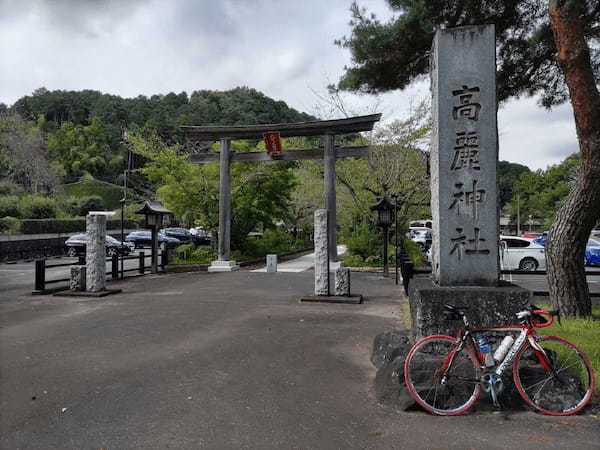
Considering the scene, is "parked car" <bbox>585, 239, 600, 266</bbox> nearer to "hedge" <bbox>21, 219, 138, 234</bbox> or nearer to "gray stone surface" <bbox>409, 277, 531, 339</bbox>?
"gray stone surface" <bbox>409, 277, 531, 339</bbox>

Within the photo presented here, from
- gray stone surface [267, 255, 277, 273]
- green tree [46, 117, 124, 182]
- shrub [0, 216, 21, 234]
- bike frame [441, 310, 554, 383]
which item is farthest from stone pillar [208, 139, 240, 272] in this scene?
green tree [46, 117, 124, 182]

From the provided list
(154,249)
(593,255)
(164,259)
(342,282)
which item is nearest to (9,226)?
(164,259)

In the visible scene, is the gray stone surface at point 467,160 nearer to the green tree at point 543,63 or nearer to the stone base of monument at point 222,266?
the green tree at point 543,63

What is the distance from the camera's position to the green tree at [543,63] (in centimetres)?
664

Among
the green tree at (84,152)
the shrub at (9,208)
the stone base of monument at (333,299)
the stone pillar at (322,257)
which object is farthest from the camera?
the green tree at (84,152)

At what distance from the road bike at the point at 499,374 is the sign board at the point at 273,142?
43.7ft

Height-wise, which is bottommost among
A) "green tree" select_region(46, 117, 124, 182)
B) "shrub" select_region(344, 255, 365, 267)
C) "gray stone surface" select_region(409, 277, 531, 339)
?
"shrub" select_region(344, 255, 365, 267)

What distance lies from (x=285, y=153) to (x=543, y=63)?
9555 mm

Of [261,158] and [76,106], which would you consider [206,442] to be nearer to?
[261,158]

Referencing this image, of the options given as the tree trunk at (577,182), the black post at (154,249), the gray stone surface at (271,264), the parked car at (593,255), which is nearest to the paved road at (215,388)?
the tree trunk at (577,182)

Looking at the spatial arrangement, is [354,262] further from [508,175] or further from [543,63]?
[508,175]

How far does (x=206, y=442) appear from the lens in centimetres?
349

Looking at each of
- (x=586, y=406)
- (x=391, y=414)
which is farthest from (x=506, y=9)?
(x=391, y=414)

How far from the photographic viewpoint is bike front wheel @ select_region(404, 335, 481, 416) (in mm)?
4086
